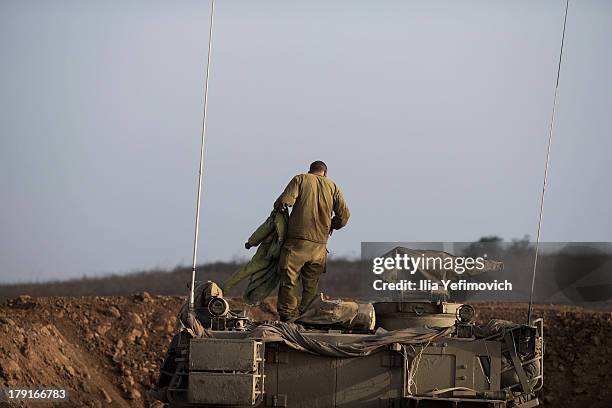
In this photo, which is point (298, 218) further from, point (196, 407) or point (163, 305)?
point (163, 305)

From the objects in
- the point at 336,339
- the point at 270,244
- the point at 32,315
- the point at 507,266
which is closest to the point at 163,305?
the point at 32,315

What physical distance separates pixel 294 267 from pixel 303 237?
35cm

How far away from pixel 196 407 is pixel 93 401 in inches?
375

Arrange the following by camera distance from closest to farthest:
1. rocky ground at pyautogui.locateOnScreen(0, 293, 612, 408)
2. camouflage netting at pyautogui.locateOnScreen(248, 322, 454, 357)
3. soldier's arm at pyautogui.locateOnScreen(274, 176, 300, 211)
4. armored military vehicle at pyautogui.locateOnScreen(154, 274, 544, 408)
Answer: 1. armored military vehicle at pyautogui.locateOnScreen(154, 274, 544, 408)
2. camouflage netting at pyautogui.locateOnScreen(248, 322, 454, 357)
3. soldier's arm at pyautogui.locateOnScreen(274, 176, 300, 211)
4. rocky ground at pyautogui.locateOnScreen(0, 293, 612, 408)

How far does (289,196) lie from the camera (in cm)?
1578

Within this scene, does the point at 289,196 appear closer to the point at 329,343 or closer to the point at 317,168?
the point at 317,168

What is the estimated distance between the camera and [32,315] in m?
25.5

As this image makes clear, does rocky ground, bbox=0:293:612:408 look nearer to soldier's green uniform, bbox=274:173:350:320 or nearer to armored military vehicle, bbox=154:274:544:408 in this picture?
soldier's green uniform, bbox=274:173:350:320

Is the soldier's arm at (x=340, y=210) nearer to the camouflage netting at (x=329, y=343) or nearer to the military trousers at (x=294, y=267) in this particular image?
the military trousers at (x=294, y=267)

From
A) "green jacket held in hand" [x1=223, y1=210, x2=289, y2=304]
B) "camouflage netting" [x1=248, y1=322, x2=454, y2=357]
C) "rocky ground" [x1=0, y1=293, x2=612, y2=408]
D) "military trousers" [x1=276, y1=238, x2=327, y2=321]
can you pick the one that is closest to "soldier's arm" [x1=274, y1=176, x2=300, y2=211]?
"green jacket held in hand" [x1=223, y1=210, x2=289, y2=304]

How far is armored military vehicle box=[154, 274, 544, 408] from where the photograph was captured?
13719mm

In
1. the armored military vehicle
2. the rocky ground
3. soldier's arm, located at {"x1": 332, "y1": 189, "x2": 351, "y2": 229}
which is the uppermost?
soldier's arm, located at {"x1": 332, "y1": 189, "x2": 351, "y2": 229}

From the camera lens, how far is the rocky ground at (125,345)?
2303cm

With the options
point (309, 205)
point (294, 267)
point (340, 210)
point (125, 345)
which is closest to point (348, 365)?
point (294, 267)
